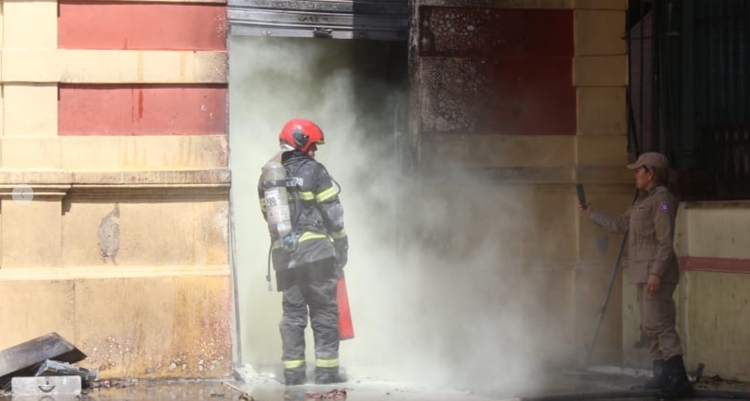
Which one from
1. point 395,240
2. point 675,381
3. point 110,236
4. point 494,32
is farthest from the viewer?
point 395,240

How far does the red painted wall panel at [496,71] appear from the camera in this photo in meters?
10.0

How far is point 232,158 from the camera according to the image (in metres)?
11.2

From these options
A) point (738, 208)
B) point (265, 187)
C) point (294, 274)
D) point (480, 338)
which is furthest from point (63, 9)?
point (738, 208)

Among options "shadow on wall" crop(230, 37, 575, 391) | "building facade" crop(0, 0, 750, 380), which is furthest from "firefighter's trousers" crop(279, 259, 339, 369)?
"shadow on wall" crop(230, 37, 575, 391)

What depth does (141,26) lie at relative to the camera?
908cm

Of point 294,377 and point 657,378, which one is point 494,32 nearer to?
point 657,378

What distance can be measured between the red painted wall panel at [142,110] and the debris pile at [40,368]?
1659 mm

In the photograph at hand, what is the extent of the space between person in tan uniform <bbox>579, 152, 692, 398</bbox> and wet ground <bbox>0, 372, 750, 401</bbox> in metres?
0.28

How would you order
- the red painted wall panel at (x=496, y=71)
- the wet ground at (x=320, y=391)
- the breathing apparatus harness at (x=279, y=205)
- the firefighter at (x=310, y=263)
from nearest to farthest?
the wet ground at (x=320, y=391) < the breathing apparatus harness at (x=279, y=205) < the firefighter at (x=310, y=263) < the red painted wall panel at (x=496, y=71)

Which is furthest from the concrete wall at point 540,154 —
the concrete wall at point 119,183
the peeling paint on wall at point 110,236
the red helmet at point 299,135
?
the peeling paint on wall at point 110,236

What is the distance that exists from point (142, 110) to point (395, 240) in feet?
8.99

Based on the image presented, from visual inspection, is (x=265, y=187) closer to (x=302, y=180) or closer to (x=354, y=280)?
(x=302, y=180)

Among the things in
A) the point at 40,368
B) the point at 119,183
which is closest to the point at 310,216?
the point at 119,183

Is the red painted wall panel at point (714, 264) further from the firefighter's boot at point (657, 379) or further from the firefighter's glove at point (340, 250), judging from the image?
the firefighter's glove at point (340, 250)
